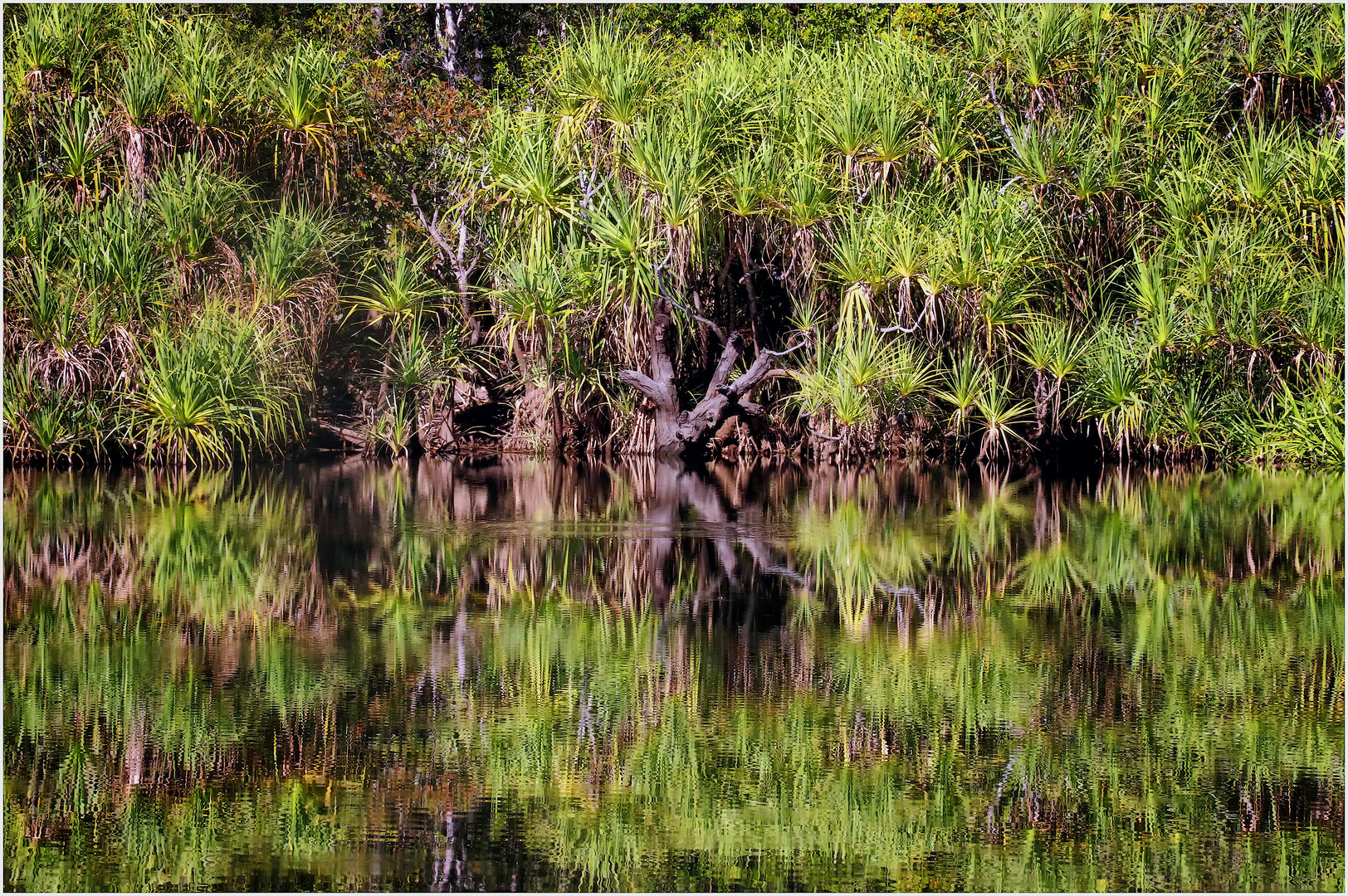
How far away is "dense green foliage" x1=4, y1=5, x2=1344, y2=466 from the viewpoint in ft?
47.2

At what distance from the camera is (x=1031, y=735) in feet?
16.0

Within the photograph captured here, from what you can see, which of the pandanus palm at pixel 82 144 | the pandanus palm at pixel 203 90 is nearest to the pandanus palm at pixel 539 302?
the pandanus palm at pixel 203 90

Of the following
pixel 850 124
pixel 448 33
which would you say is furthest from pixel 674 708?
pixel 448 33

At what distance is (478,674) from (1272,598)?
13.4 ft

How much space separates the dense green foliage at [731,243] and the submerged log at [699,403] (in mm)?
256

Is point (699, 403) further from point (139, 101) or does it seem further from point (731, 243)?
point (139, 101)

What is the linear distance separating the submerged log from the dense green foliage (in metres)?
0.26

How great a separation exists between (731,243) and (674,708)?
11.0 metres

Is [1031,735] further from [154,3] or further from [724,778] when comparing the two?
[154,3]

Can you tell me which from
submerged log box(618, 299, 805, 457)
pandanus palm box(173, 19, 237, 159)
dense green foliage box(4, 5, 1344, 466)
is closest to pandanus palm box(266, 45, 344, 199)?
dense green foliage box(4, 5, 1344, 466)

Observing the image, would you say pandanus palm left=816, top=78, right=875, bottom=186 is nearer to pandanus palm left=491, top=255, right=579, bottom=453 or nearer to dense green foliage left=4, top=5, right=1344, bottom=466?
dense green foliage left=4, top=5, right=1344, bottom=466

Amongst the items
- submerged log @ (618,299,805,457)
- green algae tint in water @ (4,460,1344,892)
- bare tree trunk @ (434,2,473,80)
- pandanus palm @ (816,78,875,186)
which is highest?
bare tree trunk @ (434,2,473,80)

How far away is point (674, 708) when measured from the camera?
17.1ft

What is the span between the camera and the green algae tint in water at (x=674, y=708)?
3.91 m
